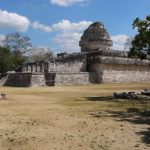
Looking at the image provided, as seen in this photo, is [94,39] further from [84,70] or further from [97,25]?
[84,70]

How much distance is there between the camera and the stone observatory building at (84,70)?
35.8m

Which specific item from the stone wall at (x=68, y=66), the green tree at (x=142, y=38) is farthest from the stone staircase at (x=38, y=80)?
the green tree at (x=142, y=38)

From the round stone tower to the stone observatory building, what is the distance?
246 millimetres

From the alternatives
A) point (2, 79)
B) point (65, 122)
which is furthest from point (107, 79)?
point (65, 122)

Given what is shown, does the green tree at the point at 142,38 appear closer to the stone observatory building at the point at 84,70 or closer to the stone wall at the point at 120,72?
the stone observatory building at the point at 84,70

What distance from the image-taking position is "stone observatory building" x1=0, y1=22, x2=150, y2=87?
1409 inches

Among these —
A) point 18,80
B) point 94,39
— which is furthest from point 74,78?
point 94,39

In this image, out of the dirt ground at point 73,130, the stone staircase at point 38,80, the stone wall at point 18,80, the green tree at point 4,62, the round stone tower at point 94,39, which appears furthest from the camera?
the round stone tower at point 94,39

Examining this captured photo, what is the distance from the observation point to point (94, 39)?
168ft

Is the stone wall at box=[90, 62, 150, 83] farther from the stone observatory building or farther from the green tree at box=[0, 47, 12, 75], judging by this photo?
the green tree at box=[0, 47, 12, 75]

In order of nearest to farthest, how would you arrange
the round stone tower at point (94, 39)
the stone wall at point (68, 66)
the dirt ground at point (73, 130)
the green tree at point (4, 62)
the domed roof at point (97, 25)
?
the dirt ground at point (73, 130)
the stone wall at point (68, 66)
the green tree at point (4, 62)
the round stone tower at point (94, 39)
the domed roof at point (97, 25)

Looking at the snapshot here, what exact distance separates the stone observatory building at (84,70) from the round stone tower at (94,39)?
25 centimetres

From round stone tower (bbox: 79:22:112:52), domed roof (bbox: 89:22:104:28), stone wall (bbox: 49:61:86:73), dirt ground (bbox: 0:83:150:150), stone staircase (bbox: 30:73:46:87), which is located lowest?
dirt ground (bbox: 0:83:150:150)

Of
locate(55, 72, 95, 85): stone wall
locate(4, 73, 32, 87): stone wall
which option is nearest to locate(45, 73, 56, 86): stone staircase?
locate(55, 72, 95, 85): stone wall
